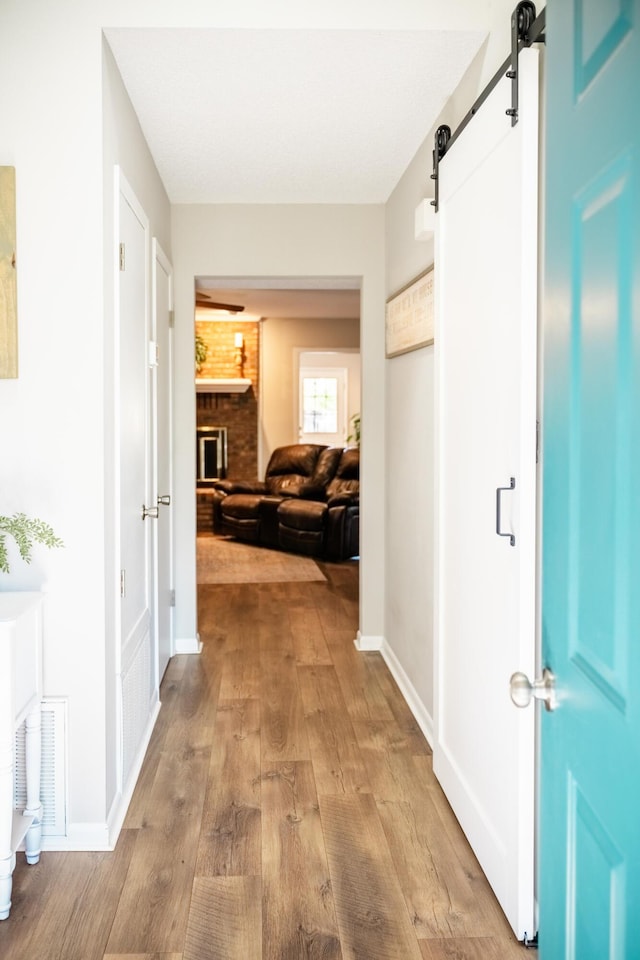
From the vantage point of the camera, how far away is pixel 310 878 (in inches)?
92.2

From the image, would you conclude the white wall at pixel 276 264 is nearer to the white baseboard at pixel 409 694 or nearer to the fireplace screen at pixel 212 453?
the white baseboard at pixel 409 694

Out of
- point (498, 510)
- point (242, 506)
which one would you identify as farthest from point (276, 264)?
point (242, 506)

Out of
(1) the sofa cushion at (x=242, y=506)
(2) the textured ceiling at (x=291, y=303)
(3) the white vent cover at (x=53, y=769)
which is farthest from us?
(1) the sofa cushion at (x=242, y=506)

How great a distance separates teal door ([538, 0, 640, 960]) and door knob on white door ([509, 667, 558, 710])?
0.02 m

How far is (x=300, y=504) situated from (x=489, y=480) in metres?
6.06

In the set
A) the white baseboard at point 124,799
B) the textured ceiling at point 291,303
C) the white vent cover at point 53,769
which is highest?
the textured ceiling at point 291,303

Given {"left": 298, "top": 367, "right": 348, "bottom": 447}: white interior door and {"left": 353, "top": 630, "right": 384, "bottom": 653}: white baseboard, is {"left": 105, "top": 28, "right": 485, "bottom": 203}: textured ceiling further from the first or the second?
{"left": 298, "top": 367, "right": 348, "bottom": 447}: white interior door

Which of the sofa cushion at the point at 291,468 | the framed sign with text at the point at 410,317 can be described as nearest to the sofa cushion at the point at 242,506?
the sofa cushion at the point at 291,468

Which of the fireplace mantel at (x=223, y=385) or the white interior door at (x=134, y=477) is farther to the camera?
the fireplace mantel at (x=223, y=385)

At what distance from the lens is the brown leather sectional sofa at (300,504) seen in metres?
7.84

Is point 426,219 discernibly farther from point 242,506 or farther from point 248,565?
point 242,506

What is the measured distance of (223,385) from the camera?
400 inches

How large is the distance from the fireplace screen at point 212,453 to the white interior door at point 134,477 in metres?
6.74

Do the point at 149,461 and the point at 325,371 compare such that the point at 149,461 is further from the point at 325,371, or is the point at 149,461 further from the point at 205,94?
the point at 325,371
